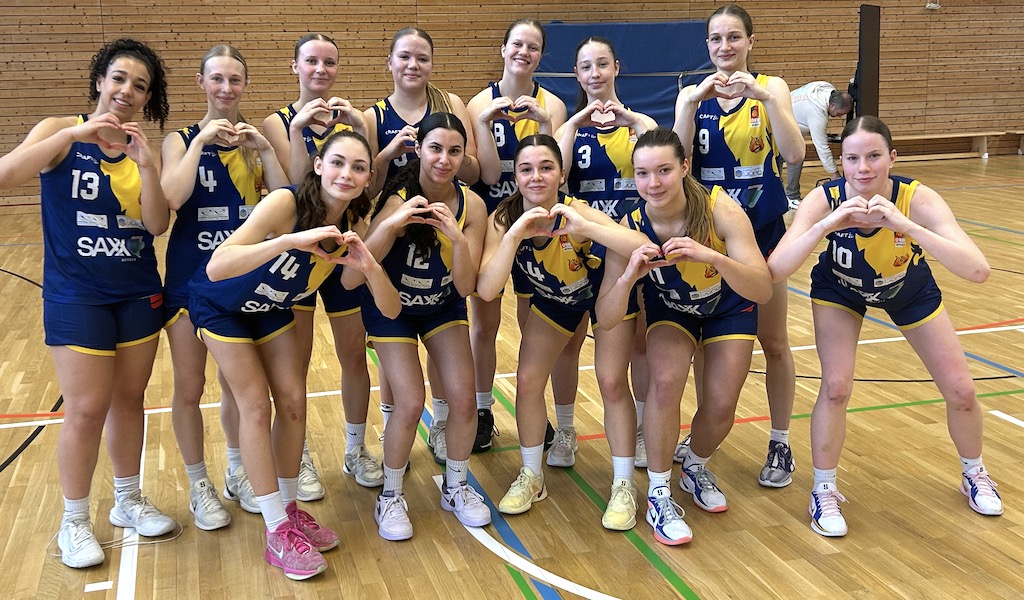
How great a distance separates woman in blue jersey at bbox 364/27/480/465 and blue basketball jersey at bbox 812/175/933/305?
1434 millimetres

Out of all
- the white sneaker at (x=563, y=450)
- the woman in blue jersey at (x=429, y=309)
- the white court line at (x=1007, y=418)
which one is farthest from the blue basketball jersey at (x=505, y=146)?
the white court line at (x=1007, y=418)

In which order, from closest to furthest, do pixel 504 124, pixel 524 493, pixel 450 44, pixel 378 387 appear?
pixel 524 493, pixel 504 124, pixel 378 387, pixel 450 44

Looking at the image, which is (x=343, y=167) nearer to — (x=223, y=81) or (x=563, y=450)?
(x=223, y=81)

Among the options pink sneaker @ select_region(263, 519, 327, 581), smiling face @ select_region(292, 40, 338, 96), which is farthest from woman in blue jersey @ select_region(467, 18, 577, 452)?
pink sneaker @ select_region(263, 519, 327, 581)

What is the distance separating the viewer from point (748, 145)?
3426 mm

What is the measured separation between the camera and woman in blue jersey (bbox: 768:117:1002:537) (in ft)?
9.75

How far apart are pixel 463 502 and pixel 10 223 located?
10.0 meters

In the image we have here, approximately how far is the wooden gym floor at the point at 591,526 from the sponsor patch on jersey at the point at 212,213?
1150 mm

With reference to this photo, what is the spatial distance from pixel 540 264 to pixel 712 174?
2.67ft

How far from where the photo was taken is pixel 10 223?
11.1m

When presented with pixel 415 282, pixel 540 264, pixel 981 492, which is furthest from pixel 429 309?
pixel 981 492

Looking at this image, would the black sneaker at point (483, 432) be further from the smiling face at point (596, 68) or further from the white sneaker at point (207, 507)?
the smiling face at point (596, 68)

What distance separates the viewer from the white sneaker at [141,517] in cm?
321

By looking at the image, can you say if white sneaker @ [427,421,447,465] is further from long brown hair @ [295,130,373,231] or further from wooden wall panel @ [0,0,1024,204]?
wooden wall panel @ [0,0,1024,204]
